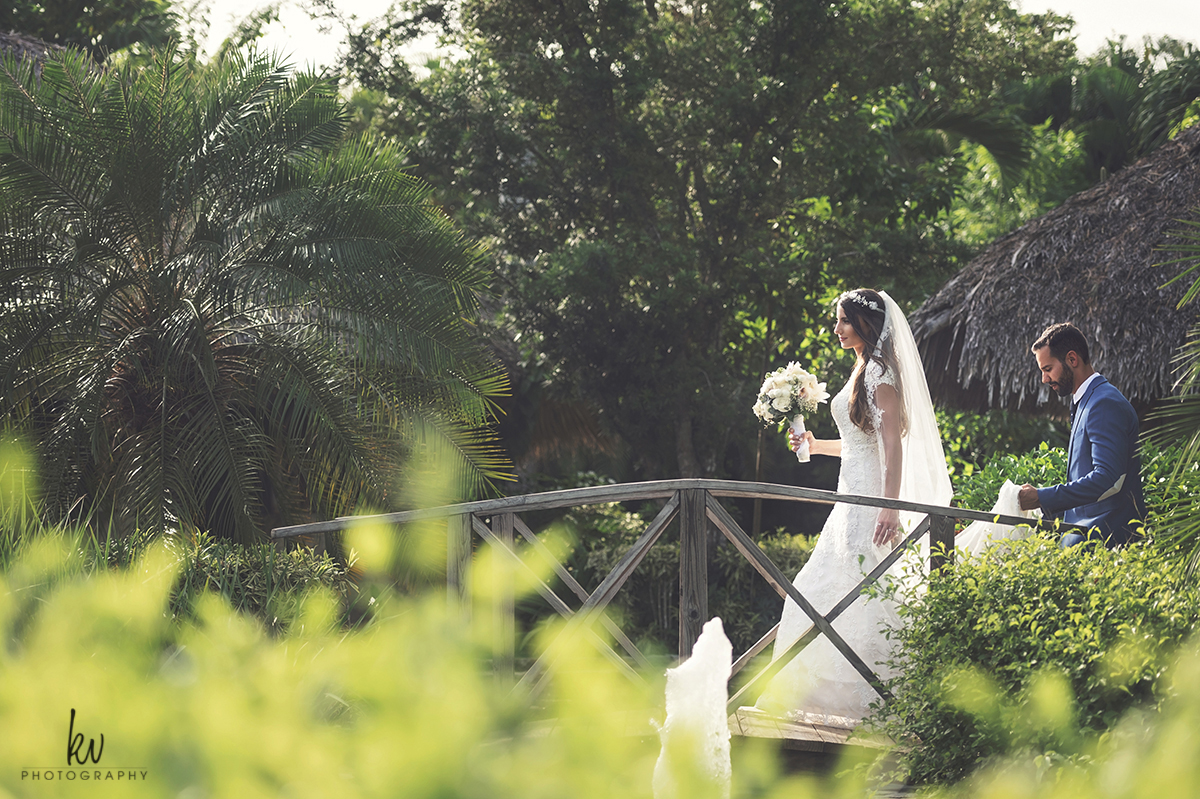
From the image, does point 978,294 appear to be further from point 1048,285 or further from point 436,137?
point 436,137

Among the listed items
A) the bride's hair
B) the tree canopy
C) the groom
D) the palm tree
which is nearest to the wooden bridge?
the groom

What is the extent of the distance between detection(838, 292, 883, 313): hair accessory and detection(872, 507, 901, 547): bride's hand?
1.06 meters

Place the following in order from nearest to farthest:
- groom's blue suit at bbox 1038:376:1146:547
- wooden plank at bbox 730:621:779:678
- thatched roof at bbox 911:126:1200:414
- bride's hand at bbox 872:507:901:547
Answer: groom's blue suit at bbox 1038:376:1146:547, wooden plank at bbox 730:621:779:678, bride's hand at bbox 872:507:901:547, thatched roof at bbox 911:126:1200:414

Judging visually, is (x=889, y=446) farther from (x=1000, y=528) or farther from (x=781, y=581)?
(x=781, y=581)

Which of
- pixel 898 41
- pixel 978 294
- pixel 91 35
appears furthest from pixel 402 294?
pixel 91 35

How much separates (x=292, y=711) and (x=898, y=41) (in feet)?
38.8

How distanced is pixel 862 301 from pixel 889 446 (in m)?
0.77

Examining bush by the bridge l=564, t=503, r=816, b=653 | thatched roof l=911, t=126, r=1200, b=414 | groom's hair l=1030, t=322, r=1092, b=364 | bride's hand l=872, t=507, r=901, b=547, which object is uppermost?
thatched roof l=911, t=126, r=1200, b=414

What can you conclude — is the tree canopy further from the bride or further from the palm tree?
the bride

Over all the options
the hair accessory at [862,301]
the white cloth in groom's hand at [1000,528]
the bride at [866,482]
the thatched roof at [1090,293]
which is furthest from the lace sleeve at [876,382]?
the thatched roof at [1090,293]

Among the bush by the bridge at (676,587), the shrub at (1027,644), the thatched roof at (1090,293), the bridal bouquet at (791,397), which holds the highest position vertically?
the thatched roof at (1090,293)

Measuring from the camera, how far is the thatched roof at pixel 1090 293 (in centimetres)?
722

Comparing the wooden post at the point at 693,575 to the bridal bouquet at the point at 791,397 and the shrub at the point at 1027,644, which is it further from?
the bridal bouquet at the point at 791,397

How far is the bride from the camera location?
4.89 metres
